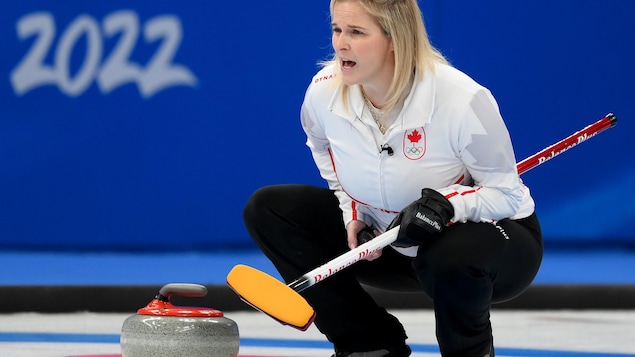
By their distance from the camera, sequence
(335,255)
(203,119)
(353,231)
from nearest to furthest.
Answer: (353,231) < (335,255) < (203,119)

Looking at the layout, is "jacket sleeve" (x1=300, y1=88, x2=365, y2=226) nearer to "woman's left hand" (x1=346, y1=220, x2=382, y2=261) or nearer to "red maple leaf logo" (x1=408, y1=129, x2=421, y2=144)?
"woman's left hand" (x1=346, y1=220, x2=382, y2=261)

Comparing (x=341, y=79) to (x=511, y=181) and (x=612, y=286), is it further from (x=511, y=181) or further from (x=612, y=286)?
(x=612, y=286)

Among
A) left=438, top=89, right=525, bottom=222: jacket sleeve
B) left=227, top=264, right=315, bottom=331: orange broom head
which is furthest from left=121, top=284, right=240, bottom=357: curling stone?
left=438, top=89, right=525, bottom=222: jacket sleeve

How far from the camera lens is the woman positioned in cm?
218

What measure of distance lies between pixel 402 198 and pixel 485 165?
196 millimetres

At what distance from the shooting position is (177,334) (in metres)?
2.07

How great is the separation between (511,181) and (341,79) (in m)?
0.42

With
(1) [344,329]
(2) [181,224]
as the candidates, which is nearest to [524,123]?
(2) [181,224]

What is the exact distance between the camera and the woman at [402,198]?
2176 millimetres

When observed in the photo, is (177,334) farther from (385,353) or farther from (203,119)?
(203,119)

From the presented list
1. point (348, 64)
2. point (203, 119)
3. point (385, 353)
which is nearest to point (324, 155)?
point (348, 64)

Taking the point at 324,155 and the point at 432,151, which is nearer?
the point at 432,151

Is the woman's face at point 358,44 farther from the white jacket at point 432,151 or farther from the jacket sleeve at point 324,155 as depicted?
the jacket sleeve at point 324,155

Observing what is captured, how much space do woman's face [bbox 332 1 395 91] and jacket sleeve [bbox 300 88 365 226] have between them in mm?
210
